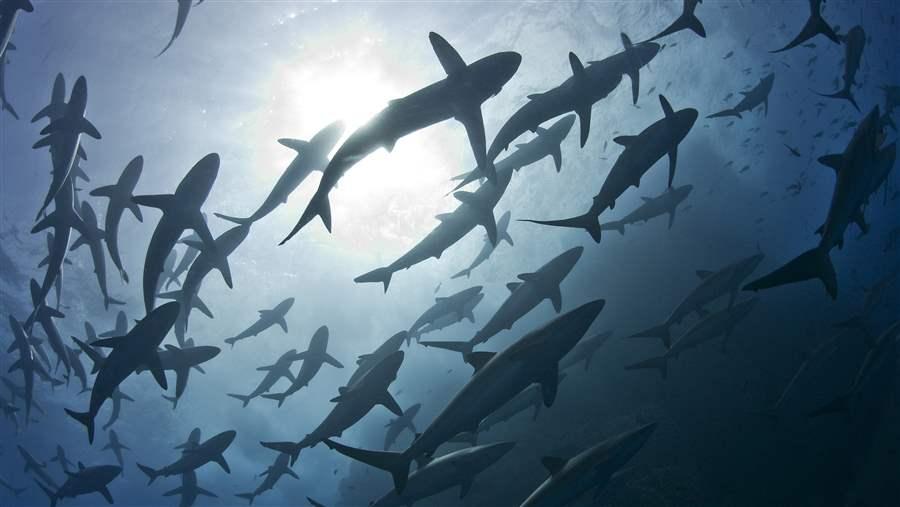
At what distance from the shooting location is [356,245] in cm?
2755

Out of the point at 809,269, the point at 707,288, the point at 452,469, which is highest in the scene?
the point at 809,269

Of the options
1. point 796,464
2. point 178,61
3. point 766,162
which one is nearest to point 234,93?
point 178,61

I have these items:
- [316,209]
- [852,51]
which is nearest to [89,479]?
[316,209]

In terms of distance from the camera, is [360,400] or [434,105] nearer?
[434,105]

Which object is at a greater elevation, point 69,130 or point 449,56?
point 69,130

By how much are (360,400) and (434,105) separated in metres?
5.32

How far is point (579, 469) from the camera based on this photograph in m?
5.57

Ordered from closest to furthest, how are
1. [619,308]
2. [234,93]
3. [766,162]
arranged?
1. [234,93]
2. [619,308]
3. [766,162]

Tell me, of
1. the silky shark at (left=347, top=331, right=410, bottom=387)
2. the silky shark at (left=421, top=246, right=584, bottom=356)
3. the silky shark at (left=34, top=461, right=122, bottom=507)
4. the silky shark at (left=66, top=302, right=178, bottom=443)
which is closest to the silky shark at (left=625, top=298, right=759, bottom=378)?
the silky shark at (left=421, top=246, right=584, bottom=356)

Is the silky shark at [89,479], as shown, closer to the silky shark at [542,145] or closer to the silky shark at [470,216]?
the silky shark at [470,216]

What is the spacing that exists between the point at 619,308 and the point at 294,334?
86.9ft

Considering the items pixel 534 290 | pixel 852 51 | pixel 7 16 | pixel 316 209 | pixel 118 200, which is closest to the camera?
pixel 316 209

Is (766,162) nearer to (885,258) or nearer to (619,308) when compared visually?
(885,258)

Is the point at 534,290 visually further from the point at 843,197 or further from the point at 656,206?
the point at 656,206
